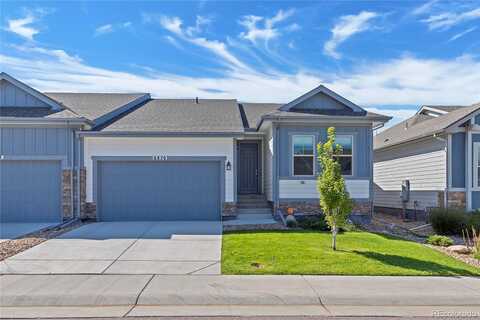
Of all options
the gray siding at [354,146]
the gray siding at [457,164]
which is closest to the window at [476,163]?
the gray siding at [457,164]

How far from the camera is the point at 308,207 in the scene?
13.6 metres

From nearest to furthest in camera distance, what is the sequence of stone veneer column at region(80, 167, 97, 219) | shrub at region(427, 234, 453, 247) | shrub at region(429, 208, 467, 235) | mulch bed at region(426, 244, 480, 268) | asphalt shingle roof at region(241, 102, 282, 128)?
mulch bed at region(426, 244, 480, 268) < shrub at region(427, 234, 453, 247) < shrub at region(429, 208, 467, 235) < stone veneer column at region(80, 167, 97, 219) < asphalt shingle roof at region(241, 102, 282, 128)

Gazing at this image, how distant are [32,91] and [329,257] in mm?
12262

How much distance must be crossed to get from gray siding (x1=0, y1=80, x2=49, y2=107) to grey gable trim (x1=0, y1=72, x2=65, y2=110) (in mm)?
149

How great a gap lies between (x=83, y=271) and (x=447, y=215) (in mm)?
10729

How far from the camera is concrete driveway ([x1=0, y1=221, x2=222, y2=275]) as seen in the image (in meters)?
7.42

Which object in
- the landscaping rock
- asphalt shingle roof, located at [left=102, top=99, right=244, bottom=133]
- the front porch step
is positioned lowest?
the landscaping rock

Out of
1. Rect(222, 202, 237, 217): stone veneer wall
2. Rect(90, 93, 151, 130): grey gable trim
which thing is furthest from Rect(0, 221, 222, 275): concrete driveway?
Rect(90, 93, 151, 130): grey gable trim

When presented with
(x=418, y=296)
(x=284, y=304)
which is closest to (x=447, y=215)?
(x=418, y=296)

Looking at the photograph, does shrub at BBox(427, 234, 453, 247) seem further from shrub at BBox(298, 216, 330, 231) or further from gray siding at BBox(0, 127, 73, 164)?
gray siding at BBox(0, 127, 73, 164)

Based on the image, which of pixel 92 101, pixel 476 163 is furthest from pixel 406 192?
pixel 92 101

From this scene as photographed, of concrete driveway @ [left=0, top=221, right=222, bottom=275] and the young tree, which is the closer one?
concrete driveway @ [left=0, top=221, right=222, bottom=275]

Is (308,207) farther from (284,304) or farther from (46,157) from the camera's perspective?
(46,157)

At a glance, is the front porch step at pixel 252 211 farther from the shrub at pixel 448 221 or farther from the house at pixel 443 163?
the house at pixel 443 163
